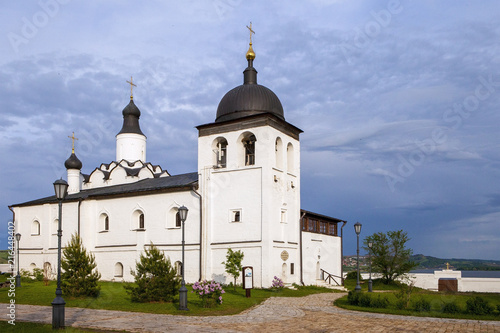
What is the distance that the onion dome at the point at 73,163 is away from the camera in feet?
124

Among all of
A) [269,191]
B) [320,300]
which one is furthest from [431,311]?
[269,191]

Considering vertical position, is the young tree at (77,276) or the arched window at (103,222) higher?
the arched window at (103,222)

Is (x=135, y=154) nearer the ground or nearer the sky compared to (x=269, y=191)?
nearer the sky

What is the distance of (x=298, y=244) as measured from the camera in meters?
28.5

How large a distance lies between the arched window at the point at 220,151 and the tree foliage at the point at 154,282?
10602 mm

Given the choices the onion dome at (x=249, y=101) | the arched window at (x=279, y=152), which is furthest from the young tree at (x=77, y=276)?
the arched window at (x=279, y=152)

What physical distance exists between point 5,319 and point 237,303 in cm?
842

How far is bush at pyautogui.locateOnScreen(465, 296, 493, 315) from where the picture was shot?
52.0 feet

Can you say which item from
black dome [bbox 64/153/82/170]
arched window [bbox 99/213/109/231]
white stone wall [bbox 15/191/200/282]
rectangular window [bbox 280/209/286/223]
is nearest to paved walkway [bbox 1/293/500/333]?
rectangular window [bbox 280/209/286/223]

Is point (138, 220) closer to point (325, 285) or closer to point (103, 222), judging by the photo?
point (103, 222)

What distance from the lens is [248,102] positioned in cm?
2809

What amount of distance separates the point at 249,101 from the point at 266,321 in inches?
632

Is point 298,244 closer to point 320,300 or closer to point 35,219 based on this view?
point 320,300

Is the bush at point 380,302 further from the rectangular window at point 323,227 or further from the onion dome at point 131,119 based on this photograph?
the onion dome at point 131,119
